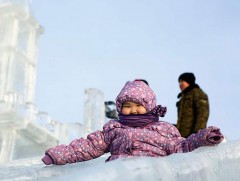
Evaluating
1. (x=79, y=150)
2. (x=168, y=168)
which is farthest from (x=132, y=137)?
(x=168, y=168)

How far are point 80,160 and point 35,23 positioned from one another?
2546 cm

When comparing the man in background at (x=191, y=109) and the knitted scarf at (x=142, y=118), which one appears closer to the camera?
the knitted scarf at (x=142, y=118)

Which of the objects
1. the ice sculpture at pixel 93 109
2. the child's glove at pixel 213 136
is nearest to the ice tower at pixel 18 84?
the ice sculpture at pixel 93 109

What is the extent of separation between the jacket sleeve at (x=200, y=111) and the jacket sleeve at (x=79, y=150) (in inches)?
107

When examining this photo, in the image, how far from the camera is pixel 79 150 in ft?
9.55

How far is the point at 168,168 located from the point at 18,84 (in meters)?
24.6

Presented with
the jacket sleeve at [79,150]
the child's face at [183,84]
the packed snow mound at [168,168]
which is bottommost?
the packed snow mound at [168,168]

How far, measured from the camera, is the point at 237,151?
2.41 meters

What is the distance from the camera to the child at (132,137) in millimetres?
2814

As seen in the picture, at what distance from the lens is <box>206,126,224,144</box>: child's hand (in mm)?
2531

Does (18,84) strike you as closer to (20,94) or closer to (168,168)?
(20,94)

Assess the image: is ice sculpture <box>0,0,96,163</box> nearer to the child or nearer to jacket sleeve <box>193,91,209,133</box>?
jacket sleeve <box>193,91,209,133</box>

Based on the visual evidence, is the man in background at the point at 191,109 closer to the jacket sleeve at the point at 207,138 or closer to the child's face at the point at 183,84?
the child's face at the point at 183,84

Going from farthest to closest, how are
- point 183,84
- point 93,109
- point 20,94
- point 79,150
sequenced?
point 20,94, point 93,109, point 183,84, point 79,150
